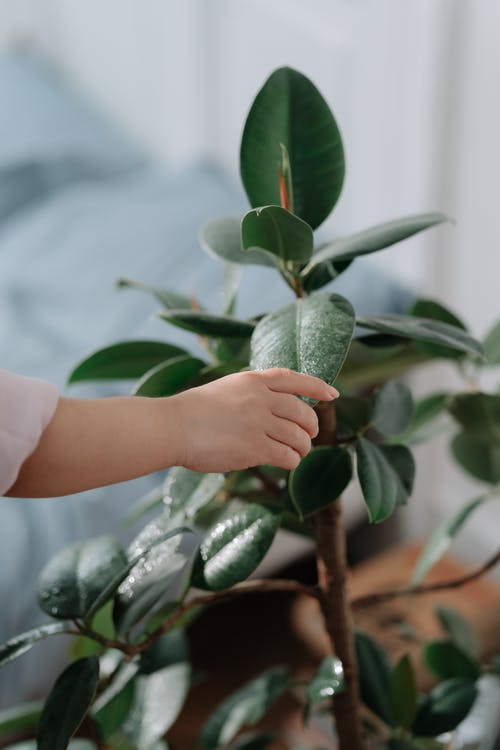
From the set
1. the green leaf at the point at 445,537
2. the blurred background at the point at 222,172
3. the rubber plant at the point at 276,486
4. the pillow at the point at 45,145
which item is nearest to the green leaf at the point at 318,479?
the rubber plant at the point at 276,486

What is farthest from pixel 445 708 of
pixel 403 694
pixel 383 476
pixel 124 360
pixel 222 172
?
pixel 222 172

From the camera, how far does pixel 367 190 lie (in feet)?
5.56

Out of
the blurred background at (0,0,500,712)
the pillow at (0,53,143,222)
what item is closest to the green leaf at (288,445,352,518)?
the blurred background at (0,0,500,712)

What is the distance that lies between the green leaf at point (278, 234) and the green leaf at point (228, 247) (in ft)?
0.16

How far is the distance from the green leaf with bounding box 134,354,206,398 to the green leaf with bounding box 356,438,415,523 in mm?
127

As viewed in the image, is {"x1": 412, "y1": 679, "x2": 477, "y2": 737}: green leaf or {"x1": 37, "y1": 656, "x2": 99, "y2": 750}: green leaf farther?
{"x1": 412, "y1": 679, "x2": 477, "y2": 737}: green leaf

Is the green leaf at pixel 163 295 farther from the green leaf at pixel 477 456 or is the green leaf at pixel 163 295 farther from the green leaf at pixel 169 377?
the green leaf at pixel 477 456

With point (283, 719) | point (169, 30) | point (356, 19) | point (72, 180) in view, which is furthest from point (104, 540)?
point (169, 30)

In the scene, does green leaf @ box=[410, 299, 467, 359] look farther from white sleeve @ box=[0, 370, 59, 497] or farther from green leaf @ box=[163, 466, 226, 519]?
white sleeve @ box=[0, 370, 59, 497]

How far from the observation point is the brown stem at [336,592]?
2.11 ft

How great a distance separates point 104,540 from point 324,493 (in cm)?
18

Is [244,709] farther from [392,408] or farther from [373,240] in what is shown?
[373,240]

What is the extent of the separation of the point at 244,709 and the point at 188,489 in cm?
23

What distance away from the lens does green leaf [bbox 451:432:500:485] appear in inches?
31.9
